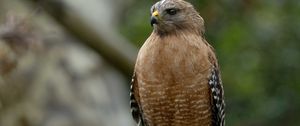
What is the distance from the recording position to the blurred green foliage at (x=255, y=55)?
1348 cm

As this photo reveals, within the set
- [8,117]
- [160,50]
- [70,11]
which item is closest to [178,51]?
[160,50]

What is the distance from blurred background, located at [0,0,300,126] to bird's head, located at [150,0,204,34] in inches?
184

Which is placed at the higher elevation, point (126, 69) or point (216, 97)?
point (216, 97)

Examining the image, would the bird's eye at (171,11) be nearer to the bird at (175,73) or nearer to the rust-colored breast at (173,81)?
the bird at (175,73)

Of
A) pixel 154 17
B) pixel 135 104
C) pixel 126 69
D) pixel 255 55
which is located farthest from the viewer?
pixel 255 55

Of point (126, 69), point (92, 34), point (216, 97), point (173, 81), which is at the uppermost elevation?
point (173, 81)

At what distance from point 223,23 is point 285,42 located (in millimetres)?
1024

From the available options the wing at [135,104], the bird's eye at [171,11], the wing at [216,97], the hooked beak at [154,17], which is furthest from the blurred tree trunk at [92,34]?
the hooked beak at [154,17]

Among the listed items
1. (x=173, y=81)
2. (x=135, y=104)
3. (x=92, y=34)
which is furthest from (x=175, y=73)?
(x=92, y=34)

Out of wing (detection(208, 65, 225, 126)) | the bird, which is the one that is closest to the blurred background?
wing (detection(208, 65, 225, 126))

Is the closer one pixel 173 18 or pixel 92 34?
pixel 173 18

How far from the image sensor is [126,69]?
11805 millimetres

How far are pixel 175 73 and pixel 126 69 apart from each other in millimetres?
5129

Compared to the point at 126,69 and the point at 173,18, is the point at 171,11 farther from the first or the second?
the point at 126,69
